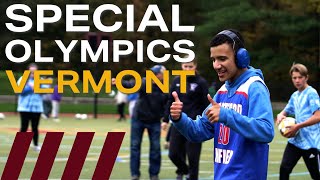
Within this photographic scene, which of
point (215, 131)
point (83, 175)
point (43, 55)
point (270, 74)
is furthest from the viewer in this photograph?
point (270, 74)

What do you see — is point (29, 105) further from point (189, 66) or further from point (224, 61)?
point (224, 61)

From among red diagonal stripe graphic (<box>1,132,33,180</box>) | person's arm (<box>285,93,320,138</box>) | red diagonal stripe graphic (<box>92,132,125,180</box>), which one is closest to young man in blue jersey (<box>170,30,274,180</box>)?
person's arm (<box>285,93,320,138</box>)

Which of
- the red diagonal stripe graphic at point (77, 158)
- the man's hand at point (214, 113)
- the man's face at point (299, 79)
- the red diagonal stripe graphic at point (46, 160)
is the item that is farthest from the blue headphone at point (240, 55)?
the red diagonal stripe graphic at point (46, 160)

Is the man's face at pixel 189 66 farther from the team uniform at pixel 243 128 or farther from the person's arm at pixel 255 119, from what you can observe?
the person's arm at pixel 255 119

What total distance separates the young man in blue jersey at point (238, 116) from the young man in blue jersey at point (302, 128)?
3701 millimetres

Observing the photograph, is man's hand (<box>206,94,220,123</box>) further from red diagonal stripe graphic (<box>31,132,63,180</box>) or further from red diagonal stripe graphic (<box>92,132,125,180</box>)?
red diagonal stripe graphic (<box>31,132,63,180</box>)

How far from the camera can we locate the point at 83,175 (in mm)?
12414

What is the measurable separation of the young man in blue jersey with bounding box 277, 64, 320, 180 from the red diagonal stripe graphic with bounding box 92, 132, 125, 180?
80.7 inches

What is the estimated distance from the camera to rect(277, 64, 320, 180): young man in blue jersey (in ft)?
30.6

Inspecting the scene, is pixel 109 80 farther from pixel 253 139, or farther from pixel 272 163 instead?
pixel 253 139

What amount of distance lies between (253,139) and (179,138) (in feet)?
19.3

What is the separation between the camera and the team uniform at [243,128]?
531cm

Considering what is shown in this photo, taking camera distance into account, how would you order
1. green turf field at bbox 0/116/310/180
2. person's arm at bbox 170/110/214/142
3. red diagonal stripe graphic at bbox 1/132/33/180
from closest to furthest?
person's arm at bbox 170/110/214/142 < red diagonal stripe graphic at bbox 1/132/33/180 < green turf field at bbox 0/116/310/180

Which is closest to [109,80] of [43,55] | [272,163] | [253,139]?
[43,55]
